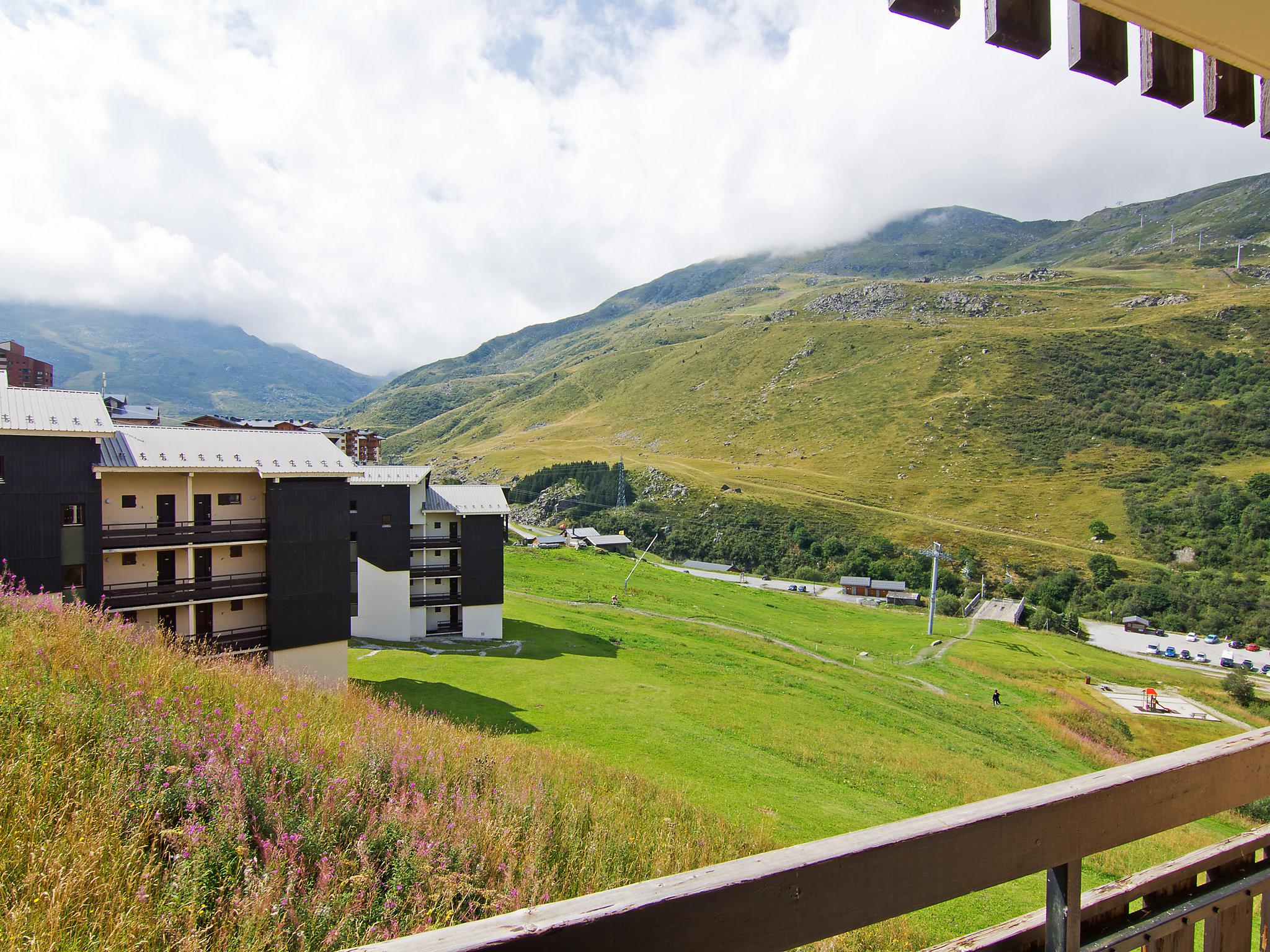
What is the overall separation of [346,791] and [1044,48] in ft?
19.0

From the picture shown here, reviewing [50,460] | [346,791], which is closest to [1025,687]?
[346,791]

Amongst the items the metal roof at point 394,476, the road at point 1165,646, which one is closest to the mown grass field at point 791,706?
the road at point 1165,646

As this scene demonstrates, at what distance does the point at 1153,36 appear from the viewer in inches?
96.5

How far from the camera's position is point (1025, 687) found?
39594 millimetres

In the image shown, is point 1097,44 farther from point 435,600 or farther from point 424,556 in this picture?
point 424,556

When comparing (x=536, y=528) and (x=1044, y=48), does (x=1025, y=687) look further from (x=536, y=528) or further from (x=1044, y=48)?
(x=536, y=528)

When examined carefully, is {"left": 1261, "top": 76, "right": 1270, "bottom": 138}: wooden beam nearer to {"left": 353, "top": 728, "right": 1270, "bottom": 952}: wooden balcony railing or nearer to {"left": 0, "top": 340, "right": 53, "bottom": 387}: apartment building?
{"left": 353, "top": 728, "right": 1270, "bottom": 952}: wooden balcony railing

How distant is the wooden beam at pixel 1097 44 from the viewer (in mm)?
2211

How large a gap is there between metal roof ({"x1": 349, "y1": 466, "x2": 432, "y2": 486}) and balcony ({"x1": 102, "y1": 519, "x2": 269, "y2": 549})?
8.85m

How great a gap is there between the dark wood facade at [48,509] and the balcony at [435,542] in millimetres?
14692

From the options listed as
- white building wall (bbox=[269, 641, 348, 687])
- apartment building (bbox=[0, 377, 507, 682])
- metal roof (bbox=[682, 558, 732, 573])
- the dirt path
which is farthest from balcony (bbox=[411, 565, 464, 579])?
metal roof (bbox=[682, 558, 732, 573])

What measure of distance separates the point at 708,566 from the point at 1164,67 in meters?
82.5

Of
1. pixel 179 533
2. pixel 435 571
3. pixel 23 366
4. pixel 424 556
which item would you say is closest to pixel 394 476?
pixel 424 556

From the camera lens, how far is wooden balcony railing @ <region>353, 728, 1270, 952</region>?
1.13 m
